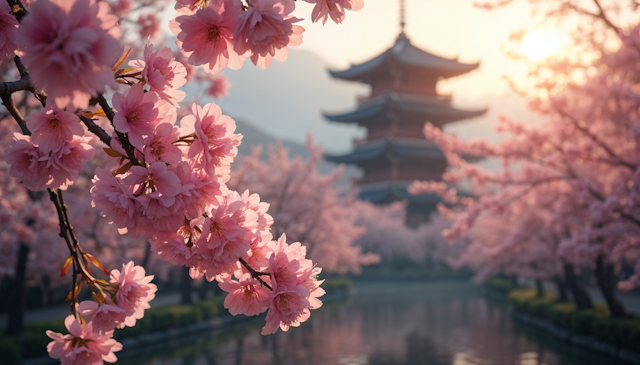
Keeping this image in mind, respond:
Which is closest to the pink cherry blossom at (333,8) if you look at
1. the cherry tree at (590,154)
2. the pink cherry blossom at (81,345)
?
the pink cherry blossom at (81,345)

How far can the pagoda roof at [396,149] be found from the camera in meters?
33.1

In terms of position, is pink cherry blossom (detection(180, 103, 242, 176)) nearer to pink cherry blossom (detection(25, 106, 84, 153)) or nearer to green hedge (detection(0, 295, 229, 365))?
pink cherry blossom (detection(25, 106, 84, 153))

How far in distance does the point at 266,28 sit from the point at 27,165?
0.82 metres

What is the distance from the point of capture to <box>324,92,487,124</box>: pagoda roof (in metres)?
33.4

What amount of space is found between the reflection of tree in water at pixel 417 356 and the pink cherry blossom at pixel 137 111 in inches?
393

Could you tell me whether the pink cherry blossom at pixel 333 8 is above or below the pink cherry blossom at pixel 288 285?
above

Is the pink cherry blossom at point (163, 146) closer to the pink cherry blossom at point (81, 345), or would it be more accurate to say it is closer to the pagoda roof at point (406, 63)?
the pink cherry blossom at point (81, 345)

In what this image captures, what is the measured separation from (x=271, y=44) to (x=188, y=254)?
65cm

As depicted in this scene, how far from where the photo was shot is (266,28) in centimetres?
142

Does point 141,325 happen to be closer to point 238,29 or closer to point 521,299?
point 238,29

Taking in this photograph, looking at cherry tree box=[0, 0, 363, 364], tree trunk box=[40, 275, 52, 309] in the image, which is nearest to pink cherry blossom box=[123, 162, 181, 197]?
cherry tree box=[0, 0, 363, 364]

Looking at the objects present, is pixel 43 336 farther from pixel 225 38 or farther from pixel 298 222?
pixel 298 222

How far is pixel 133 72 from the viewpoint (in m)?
1.61

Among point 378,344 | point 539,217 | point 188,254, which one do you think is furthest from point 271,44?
point 539,217
